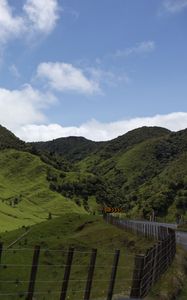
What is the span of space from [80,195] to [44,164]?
66.5 ft

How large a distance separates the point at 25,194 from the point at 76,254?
103144 mm

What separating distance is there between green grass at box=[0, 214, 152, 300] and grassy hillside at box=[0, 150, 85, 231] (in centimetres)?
2091

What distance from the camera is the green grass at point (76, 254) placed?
35.5 m

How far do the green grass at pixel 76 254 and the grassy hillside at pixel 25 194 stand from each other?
68.6 feet

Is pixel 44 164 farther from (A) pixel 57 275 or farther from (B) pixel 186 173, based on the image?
(A) pixel 57 275

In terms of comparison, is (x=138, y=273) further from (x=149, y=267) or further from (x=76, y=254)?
(x=76, y=254)

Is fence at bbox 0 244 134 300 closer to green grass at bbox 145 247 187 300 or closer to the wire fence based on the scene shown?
the wire fence

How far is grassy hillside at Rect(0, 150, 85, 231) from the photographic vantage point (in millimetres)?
115562

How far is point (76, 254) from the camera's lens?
5209 cm

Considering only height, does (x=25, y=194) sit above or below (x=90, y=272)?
above

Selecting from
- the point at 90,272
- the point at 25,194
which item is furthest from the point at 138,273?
the point at 25,194

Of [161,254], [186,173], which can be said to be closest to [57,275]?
[161,254]

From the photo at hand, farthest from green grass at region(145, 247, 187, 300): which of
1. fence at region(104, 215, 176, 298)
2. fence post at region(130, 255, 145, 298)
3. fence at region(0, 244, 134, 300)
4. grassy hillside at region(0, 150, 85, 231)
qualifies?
grassy hillside at region(0, 150, 85, 231)

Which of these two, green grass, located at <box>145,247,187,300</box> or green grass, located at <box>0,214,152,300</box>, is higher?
green grass, located at <box>145,247,187,300</box>
